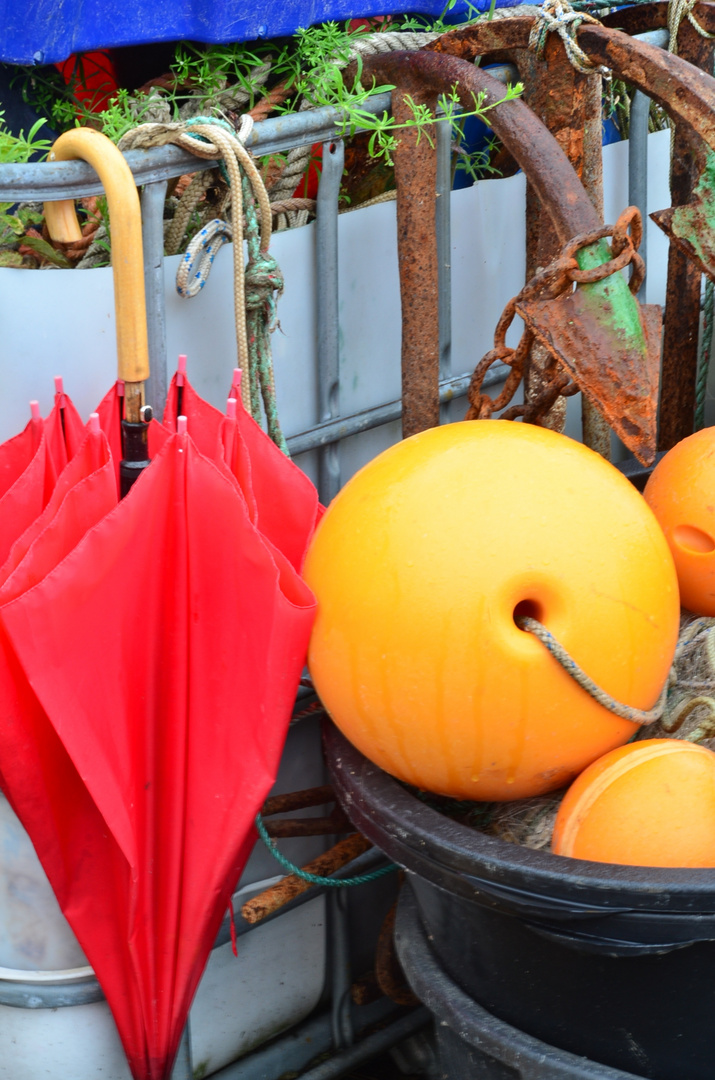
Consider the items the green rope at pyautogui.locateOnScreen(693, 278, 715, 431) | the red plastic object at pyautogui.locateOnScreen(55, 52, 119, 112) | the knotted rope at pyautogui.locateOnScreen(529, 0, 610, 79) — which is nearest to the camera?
the knotted rope at pyautogui.locateOnScreen(529, 0, 610, 79)

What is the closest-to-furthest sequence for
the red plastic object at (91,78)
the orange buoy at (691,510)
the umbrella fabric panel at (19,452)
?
the umbrella fabric panel at (19,452) → the orange buoy at (691,510) → the red plastic object at (91,78)

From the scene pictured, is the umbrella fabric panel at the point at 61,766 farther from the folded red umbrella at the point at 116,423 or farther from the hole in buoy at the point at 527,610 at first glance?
the hole in buoy at the point at 527,610

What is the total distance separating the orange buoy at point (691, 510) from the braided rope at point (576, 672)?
1.09 feet

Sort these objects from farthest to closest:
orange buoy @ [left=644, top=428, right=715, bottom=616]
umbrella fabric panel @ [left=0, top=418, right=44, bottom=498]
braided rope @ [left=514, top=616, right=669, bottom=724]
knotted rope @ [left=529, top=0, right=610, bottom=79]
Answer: knotted rope @ [left=529, top=0, right=610, bottom=79] < orange buoy @ [left=644, top=428, right=715, bottom=616] < umbrella fabric panel @ [left=0, top=418, right=44, bottom=498] < braided rope @ [left=514, top=616, right=669, bottom=724]

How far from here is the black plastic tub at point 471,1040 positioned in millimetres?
1255

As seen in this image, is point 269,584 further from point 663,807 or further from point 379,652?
point 663,807

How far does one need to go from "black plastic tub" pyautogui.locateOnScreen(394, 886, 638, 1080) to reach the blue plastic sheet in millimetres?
1430

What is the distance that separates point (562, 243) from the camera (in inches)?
57.5

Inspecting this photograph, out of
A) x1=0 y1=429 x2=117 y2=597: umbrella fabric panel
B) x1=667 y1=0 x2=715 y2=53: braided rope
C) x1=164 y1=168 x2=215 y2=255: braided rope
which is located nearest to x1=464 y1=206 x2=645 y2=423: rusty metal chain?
x1=164 y1=168 x2=215 y2=255: braided rope

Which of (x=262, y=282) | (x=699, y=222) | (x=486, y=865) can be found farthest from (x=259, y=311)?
(x=486, y=865)

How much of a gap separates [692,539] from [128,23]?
1226 mm

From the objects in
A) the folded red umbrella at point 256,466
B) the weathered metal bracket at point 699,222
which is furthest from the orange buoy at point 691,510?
the folded red umbrella at point 256,466

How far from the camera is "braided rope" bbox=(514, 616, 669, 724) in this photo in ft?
3.99

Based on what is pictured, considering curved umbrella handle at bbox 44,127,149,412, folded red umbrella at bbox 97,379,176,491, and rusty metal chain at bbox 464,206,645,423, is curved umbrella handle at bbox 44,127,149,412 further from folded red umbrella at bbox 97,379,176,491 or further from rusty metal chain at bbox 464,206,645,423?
rusty metal chain at bbox 464,206,645,423
